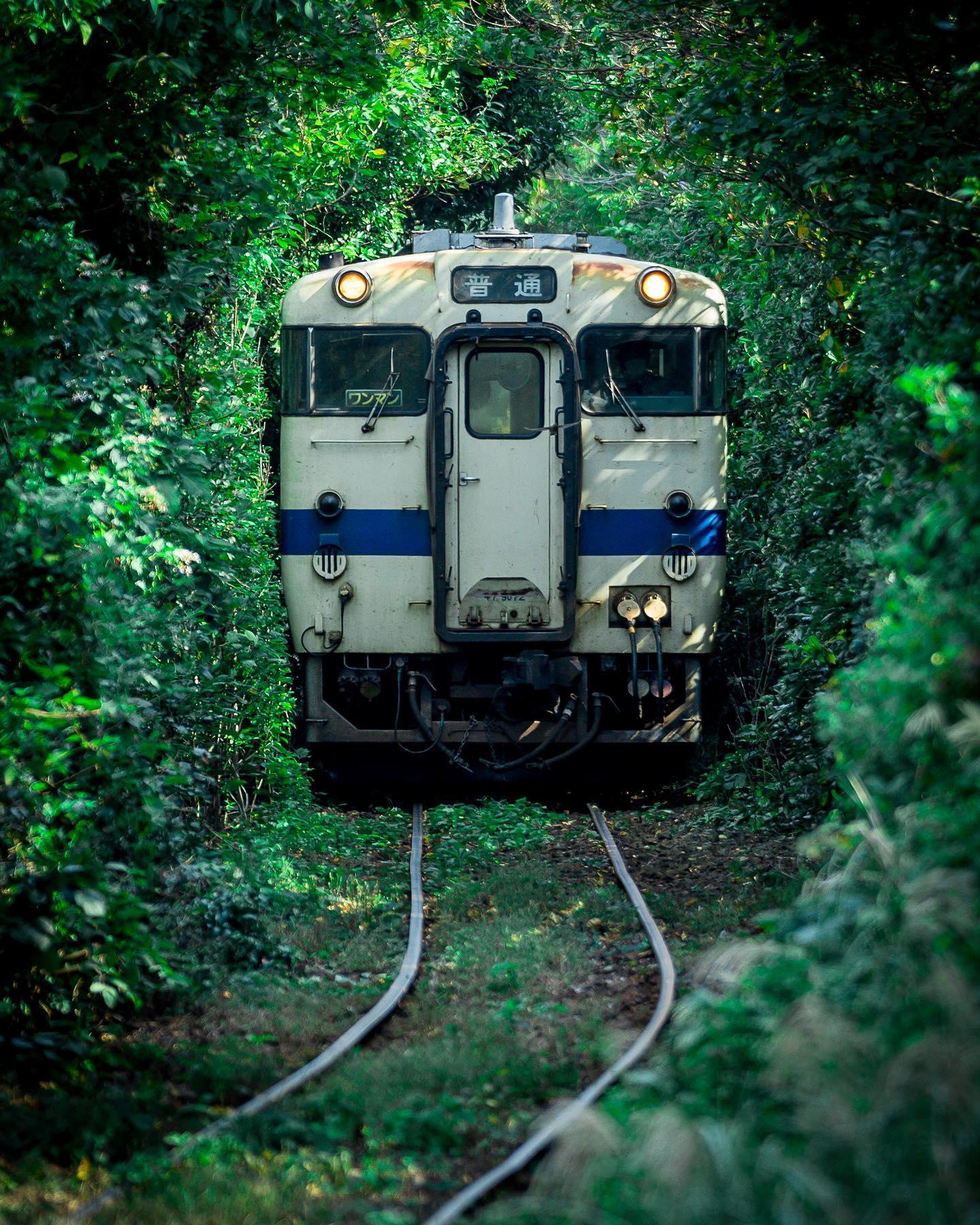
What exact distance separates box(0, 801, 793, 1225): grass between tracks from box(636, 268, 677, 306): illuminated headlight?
3.53 metres

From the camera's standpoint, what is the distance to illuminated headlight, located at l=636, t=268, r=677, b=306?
9664 millimetres

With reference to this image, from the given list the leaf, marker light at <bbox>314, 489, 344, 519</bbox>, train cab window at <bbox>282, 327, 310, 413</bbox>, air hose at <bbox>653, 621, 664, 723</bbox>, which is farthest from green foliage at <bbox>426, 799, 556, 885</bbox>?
the leaf

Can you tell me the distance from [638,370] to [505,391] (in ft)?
3.01

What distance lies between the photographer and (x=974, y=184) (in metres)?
5.76

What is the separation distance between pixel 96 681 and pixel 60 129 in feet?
9.00

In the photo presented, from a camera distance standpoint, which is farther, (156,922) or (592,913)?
(592,913)

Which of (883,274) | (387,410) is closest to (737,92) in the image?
(883,274)

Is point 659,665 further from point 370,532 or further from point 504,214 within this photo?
point 504,214

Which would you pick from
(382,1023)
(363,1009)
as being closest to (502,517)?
(363,1009)

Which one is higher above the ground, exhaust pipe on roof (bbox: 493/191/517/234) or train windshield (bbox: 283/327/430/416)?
exhaust pipe on roof (bbox: 493/191/517/234)

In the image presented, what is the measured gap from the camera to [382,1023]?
17.8 feet

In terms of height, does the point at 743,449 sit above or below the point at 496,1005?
above

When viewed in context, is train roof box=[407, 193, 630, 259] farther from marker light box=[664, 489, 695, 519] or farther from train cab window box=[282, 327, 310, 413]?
marker light box=[664, 489, 695, 519]

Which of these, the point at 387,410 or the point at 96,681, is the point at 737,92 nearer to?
the point at 387,410
